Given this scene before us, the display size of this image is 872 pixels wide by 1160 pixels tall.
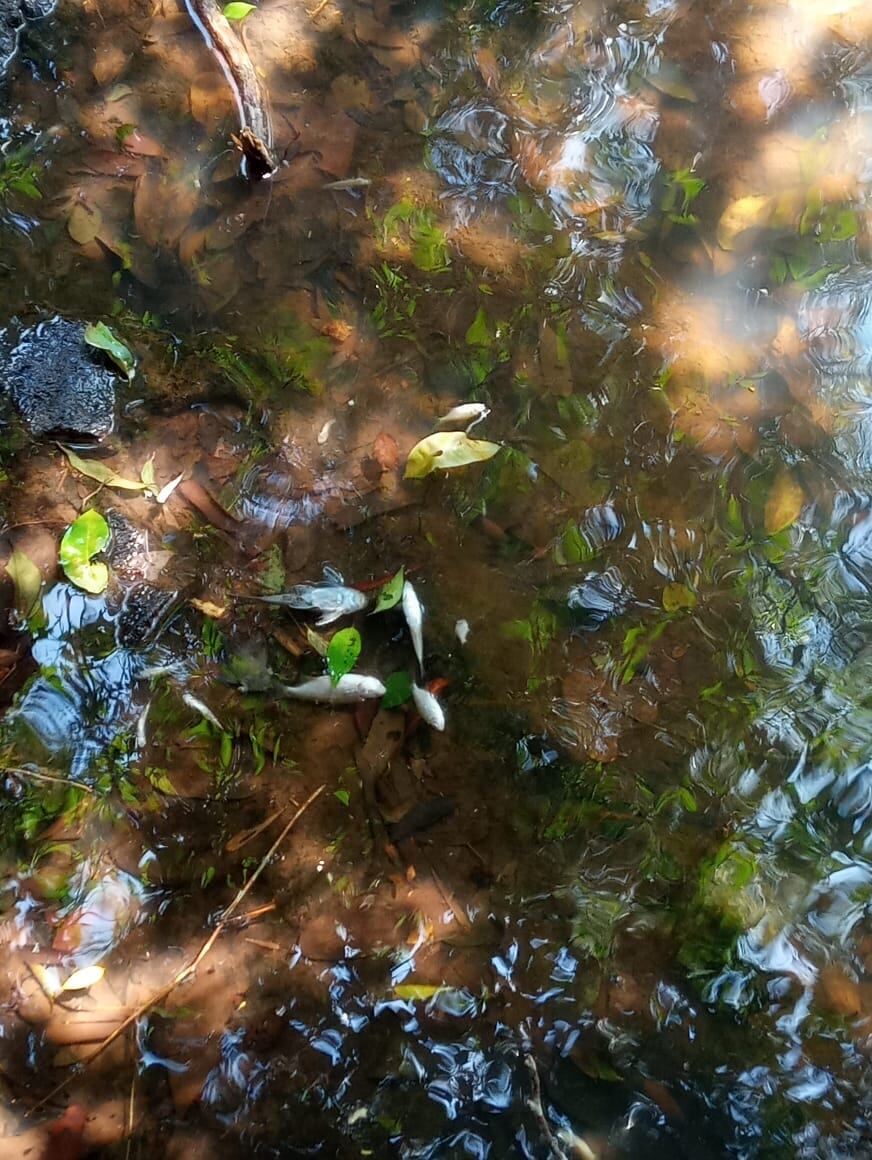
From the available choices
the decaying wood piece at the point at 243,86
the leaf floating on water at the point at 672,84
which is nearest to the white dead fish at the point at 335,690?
the decaying wood piece at the point at 243,86

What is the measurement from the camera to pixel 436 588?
2.25m

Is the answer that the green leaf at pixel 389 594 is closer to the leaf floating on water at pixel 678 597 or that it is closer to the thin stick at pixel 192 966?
the thin stick at pixel 192 966

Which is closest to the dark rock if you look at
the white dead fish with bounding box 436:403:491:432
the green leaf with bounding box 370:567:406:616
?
the white dead fish with bounding box 436:403:491:432

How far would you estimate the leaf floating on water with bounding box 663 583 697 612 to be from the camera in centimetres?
230

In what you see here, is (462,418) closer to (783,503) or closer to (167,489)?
(167,489)

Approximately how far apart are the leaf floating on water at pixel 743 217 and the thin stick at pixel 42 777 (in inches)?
100

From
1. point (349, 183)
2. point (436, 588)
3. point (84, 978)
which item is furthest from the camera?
point (349, 183)

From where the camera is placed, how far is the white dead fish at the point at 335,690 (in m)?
2.11

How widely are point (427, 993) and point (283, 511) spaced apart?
127 cm

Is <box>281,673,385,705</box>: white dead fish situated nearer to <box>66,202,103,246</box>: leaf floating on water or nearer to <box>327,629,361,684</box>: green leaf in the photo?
<box>327,629,361,684</box>: green leaf

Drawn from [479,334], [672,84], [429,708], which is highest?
[672,84]

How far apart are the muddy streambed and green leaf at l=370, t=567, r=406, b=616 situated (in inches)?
0.4

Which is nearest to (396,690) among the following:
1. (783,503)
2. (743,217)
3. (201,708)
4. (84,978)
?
(201,708)

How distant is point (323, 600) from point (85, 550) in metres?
0.63
